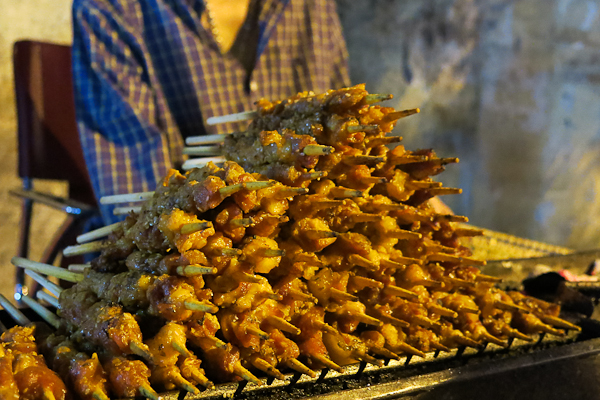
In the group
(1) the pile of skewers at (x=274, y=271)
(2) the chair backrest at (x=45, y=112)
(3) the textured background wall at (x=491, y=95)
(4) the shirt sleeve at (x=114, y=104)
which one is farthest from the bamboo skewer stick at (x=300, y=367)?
(3) the textured background wall at (x=491, y=95)

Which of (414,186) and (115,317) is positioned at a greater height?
(414,186)

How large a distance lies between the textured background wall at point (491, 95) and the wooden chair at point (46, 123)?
1.97 meters

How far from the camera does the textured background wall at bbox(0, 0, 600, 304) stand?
17.9 ft

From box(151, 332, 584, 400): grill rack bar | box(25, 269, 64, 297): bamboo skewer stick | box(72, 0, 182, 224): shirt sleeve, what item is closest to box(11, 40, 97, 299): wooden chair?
box(72, 0, 182, 224): shirt sleeve

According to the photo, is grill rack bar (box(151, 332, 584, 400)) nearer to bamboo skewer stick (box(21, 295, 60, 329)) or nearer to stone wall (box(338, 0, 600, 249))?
bamboo skewer stick (box(21, 295, 60, 329))

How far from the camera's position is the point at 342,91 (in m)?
1.25

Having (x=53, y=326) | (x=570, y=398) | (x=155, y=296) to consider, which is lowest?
(x=570, y=398)

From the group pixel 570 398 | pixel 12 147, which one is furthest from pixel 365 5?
pixel 570 398

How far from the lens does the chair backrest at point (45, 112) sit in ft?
11.7

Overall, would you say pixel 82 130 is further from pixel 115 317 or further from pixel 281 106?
pixel 115 317

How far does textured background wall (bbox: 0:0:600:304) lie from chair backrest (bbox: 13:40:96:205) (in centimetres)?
197

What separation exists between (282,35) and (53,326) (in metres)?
2.74

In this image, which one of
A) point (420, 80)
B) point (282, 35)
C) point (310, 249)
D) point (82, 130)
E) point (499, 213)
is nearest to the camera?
point (310, 249)

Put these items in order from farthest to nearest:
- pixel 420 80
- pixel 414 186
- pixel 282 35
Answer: pixel 420 80
pixel 282 35
pixel 414 186
